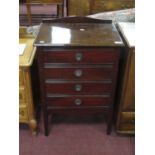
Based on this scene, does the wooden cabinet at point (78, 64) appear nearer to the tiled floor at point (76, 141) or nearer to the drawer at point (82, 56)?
the drawer at point (82, 56)

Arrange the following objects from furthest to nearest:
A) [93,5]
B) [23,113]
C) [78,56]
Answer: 1. [93,5]
2. [23,113]
3. [78,56]

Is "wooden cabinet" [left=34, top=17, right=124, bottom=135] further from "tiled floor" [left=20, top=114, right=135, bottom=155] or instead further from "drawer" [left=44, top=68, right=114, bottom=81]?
"tiled floor" [left=20, top=114, right=135, bottom=155]

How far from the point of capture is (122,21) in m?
1.78

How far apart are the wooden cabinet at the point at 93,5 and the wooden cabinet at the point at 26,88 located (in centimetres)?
137

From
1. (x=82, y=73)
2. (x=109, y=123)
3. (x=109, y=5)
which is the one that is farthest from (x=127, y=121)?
(x=109, y=5)

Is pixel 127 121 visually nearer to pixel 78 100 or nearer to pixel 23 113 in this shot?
pixel 78 100

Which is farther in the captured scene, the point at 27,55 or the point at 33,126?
the point at 33,126

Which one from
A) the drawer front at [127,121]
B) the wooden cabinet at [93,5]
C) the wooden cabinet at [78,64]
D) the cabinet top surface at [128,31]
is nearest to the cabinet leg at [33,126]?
the wooden cabinet at [78,64]

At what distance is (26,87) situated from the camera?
4.98 ft

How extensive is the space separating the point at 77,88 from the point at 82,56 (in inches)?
9.2

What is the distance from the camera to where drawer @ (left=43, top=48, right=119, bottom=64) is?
1363mm

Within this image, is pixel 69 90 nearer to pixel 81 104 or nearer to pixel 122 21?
pixel 81 104

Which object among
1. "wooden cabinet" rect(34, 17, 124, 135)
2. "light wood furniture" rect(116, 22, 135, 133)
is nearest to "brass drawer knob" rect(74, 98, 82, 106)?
"wooden cabinet" rect(34, 17, 124, 135)
